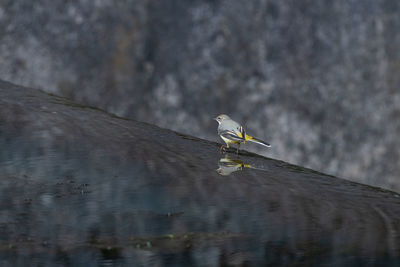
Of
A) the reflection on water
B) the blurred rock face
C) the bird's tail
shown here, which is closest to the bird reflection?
the reflection on water

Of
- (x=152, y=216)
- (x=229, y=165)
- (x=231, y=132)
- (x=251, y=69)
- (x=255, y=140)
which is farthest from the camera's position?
(x=251, y=69)

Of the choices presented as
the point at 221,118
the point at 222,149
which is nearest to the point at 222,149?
the point at 222,149

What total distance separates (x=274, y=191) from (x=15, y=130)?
0.93 metres

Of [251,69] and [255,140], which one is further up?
[251,69]

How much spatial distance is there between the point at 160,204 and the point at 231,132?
2.36 feet

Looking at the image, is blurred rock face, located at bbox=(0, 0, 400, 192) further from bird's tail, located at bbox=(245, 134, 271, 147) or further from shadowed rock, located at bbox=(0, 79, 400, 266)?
shadowed rock, located at bbox=(0, 79, 400, 266)

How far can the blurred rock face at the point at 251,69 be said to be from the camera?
2562 millimetres

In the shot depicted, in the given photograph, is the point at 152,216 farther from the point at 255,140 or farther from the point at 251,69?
the point at 251,69

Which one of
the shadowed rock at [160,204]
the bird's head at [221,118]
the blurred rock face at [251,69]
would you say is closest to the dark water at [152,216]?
the shadowed rock at [160,204]

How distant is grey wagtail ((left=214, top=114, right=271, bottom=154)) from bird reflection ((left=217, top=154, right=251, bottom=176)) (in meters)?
0.08

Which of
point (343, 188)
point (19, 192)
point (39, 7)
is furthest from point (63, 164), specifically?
point (39, 7)

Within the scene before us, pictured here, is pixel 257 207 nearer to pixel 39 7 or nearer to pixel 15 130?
pixel 15 130

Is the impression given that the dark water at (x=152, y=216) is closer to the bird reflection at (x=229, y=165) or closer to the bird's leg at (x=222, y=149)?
the bird reflection at (x=229, y=165)

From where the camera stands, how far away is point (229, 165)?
217 cm
